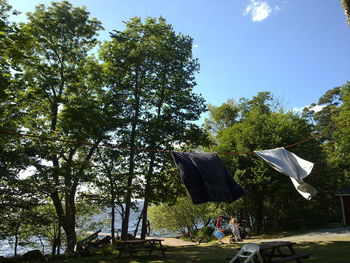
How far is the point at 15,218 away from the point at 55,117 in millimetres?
6144

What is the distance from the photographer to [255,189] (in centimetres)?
2038

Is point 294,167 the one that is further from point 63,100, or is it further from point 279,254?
point 63,100

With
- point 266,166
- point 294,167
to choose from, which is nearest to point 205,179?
point 294,167

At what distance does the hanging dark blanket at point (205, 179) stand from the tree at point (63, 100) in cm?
796

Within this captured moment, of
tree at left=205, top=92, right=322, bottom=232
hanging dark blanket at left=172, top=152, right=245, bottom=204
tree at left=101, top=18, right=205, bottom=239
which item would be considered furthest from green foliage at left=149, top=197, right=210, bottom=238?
hanging dark blanket at left=172, top=152, right=245, bottom=204

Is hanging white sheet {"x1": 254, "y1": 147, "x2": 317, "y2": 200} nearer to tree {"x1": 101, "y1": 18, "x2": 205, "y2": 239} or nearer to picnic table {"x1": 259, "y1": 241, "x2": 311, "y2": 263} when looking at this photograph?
picnic table {"x1": 259, "y1": 241, "x2": 311, "y2": 263}

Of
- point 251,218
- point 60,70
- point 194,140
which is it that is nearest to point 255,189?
point 251,218

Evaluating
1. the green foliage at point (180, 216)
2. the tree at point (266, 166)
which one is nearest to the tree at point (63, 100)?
the tree at point (266, 166)

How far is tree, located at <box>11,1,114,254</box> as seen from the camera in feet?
43.8

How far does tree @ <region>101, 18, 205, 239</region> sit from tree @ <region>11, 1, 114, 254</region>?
1236 mm

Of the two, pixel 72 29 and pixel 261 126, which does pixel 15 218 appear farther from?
pixel 261 126

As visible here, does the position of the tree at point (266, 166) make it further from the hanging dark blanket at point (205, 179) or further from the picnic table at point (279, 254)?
the hanging dark blanket at point (205, 179)

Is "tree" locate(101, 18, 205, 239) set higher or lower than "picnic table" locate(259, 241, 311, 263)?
higher

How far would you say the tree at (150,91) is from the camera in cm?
1510
